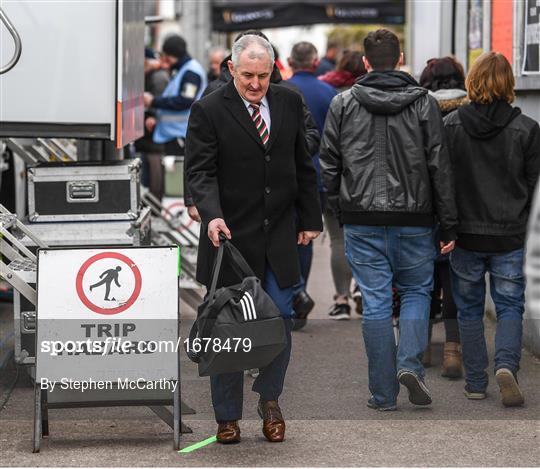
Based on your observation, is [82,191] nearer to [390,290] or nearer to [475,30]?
[390,290]

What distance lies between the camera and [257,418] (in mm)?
6676

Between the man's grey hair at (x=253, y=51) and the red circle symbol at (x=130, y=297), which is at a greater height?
the man's grey hair at (x=253, y=51)

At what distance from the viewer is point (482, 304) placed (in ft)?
23.8

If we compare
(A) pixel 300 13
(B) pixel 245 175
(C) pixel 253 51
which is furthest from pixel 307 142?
(A) pixel 300 13

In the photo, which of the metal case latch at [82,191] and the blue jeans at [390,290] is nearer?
the blue jeans at [390,290]

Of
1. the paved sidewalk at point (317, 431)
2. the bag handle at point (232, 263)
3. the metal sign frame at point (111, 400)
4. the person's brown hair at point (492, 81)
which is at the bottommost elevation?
the paved sidewalk at point (317, 431)

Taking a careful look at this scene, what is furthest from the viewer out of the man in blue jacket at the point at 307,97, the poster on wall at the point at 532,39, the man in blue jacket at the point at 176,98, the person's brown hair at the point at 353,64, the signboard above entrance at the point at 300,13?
the signboard above entrance at the point at 300,13

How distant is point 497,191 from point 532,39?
1860mm

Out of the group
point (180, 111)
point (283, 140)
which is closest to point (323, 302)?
point (180, 111)

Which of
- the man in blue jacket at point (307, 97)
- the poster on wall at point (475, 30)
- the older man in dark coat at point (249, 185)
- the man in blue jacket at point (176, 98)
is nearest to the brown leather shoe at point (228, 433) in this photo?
the older man in dark coat at point (249, 185)

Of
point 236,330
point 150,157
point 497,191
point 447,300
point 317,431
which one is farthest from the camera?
point 150,157

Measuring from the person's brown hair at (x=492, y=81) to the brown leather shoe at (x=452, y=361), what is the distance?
4.99 ft

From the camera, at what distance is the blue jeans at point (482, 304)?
23.3ft

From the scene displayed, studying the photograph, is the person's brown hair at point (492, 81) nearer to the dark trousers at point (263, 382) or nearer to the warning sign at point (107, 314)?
the dark trousers at point (263, 382)
